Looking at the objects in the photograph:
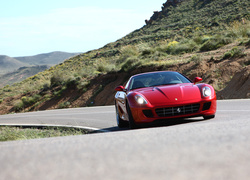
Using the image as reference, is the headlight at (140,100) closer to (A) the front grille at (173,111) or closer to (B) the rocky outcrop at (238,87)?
(A) the front grille at (173,111)

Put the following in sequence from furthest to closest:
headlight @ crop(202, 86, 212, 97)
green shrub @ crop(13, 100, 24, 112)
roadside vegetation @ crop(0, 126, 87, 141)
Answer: green shrub @ crop(13, 100, 24, 112)
roadside vegetation @ crop(0, 126, 87, 141)
headlight @ crop(202, 86, 212, 97)

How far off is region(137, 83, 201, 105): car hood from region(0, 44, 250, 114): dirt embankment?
9912mm

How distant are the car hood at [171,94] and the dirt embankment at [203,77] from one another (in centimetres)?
991

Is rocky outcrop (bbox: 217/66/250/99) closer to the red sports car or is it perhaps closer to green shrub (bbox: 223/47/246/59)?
green shrub (bbox: 223/47/246/59)

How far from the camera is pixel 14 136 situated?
358 inches

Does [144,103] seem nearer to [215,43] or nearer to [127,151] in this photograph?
[127,151]

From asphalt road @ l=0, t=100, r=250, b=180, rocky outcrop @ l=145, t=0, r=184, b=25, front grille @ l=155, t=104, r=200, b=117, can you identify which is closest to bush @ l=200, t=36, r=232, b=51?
front grille @ l=155, t=104, r=200, b=117

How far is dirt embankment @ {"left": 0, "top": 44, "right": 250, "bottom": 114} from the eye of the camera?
19109mm

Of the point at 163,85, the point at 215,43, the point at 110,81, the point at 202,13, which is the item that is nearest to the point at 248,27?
the point at 215,43

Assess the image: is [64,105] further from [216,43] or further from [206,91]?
[206,91]

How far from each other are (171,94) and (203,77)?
631 inches

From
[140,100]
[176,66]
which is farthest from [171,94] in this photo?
[176,66]

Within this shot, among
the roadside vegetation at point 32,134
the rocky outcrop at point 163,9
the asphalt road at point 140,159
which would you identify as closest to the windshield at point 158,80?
the roadside vegetation at point 32,134

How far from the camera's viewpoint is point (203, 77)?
917 inches
